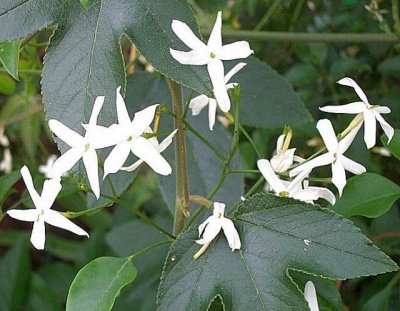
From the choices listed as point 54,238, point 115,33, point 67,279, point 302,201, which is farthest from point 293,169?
point 54,238

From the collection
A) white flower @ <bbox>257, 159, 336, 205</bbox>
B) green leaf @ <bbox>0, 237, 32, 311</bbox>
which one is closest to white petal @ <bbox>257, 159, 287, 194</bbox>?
white flower @ <bbox>257, 159, 336, 205</bbox>

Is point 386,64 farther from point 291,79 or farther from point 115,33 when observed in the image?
point 115,33

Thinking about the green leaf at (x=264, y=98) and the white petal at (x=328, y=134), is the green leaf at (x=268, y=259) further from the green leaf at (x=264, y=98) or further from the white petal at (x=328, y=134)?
the green leaf at (x=264, y=98)

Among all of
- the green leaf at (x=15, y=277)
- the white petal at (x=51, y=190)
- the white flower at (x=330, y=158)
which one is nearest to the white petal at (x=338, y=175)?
the white flower at (x=330, y=158)

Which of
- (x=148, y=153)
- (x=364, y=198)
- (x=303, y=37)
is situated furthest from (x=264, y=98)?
(x=148, y=153)

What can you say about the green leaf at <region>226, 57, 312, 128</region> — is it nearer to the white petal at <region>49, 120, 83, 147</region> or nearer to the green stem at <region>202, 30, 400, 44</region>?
the green stem at <region>202, 30, 400, 44</region>
